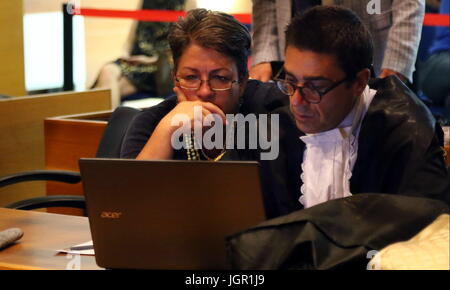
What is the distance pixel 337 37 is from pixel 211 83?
47cm

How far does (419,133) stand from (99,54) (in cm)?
610

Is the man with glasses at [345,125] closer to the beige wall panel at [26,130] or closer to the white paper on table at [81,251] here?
the white paper on table at [81,251]

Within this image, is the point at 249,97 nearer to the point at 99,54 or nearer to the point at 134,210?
the point at 134,210

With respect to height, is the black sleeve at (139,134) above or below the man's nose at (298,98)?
below

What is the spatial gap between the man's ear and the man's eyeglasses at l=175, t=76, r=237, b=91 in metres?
0.43

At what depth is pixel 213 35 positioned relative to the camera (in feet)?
7.28

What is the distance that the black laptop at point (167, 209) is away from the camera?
146cm

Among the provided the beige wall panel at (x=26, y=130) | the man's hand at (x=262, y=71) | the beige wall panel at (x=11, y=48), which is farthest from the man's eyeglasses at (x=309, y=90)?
the beige wall panel at (x=11, y=48)

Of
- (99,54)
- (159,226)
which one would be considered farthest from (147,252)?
(99,54)

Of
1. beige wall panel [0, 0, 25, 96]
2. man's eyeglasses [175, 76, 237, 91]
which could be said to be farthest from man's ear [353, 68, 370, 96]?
beige wall panel [0, 0, 25, 96]

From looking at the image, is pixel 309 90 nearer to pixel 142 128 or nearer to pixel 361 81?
pixel 361 81

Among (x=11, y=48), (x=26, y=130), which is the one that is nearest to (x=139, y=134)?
(x=26, y=130)

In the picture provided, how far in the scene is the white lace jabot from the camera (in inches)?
75.0
